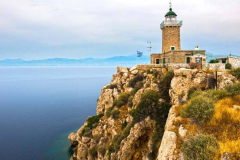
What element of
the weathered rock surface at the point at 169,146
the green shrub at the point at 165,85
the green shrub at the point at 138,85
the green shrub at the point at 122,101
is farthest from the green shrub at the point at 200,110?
the green shrub at the point at 122,101

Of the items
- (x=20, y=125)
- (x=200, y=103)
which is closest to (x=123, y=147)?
(x=200, y=103)

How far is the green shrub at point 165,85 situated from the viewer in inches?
941

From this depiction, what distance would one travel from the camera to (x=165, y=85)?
24.9 m

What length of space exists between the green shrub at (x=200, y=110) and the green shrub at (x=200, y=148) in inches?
95.1

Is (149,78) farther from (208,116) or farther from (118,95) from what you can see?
(208,116)

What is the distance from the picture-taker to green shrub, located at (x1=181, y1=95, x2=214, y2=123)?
416 inches

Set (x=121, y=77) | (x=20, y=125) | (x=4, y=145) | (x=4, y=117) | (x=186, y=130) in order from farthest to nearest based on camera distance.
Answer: (x=4, y=117) < (x=20, y=125) < (x=4, y=145) < (x=121, y=77) < (x=186, y=130)

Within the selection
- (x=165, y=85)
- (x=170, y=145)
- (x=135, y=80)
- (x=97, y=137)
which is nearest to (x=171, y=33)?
(x=135, y=80)

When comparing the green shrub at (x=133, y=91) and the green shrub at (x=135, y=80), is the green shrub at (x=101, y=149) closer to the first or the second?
the green shrub at (x=133, y=91)

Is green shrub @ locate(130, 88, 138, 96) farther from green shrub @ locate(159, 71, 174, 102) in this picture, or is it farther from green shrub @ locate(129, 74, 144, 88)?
green shrub @ locate(159, 71, 174, 102)

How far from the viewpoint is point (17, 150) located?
3862 cm

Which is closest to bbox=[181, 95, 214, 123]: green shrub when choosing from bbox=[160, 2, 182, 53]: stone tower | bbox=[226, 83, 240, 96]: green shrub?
bbox=[226, 83, 240, 96]: green shrub

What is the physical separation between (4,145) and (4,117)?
85.3 feet

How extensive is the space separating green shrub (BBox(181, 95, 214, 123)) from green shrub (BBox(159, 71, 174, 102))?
39.7 feet
